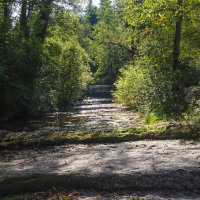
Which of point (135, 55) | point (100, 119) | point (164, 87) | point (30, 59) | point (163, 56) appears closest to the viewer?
point (164, 87)

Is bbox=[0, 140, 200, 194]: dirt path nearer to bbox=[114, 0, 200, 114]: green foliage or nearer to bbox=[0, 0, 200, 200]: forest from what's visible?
bbox=[0, 0, 200, 200]: forest

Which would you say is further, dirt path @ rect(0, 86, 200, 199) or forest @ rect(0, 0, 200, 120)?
forest @ rect(0, 0, 200, 120)

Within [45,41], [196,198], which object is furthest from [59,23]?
[196,198]

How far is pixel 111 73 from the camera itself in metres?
59.7

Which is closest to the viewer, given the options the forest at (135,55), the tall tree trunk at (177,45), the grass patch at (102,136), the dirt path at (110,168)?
the dirt path at (110,168)

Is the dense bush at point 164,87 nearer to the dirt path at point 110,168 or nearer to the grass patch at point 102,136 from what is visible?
the grass patch at point 102,136

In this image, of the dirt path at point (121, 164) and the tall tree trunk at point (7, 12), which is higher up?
the tall tree trunk at point (7, 12)

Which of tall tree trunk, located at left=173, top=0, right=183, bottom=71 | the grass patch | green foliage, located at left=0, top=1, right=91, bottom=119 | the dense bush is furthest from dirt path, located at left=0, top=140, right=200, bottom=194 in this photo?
tall tree trunk, located at left=173, top=0, right=183, bottom=71

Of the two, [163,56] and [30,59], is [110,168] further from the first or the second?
[30,59]

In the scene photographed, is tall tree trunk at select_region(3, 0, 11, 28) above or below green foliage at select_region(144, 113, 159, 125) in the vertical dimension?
above

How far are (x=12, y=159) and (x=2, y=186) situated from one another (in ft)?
8.89

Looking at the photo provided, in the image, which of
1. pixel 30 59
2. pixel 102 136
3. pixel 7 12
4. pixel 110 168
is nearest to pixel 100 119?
pixel 30 59

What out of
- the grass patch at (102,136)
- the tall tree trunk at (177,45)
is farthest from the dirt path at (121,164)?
the tall tree trunk at (177,45)

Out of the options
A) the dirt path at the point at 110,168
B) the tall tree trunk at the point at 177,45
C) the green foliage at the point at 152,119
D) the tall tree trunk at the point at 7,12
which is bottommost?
the dirt path at the point at 110,168
